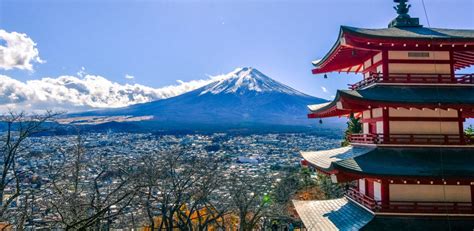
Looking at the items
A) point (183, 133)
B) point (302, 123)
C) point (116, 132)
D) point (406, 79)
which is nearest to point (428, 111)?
point (406, 79)

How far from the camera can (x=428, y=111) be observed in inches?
423

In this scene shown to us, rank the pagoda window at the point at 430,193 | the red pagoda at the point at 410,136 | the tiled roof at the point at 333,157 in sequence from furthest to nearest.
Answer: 1. the tiled roof at the point at 333,157
2. the pagoda window at the point at 430,193
3. the red pagoda at the point at 410,136

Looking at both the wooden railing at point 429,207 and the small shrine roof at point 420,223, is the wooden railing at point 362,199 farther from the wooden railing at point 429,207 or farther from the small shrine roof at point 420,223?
the small shrine roof at point 420,223

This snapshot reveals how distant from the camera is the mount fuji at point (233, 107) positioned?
14875cm

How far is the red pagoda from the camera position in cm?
973

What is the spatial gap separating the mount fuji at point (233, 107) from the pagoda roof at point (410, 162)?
126340 millimetres

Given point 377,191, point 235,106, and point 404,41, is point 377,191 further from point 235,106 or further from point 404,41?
point 235,106

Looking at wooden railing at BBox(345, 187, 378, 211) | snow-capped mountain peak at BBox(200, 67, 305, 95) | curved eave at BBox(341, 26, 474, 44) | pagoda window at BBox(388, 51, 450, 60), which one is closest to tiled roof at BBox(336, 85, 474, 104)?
pagoda window at BBox(388, 51, 450, 60)

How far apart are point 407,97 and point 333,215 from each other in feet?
14.7

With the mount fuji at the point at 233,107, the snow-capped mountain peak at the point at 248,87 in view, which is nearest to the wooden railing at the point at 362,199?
the mount fuji at the point at 233,107

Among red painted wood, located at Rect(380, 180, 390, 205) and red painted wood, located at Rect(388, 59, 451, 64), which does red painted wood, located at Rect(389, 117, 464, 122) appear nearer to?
red painted wood, located at Rect(388, 59, 451, 64)

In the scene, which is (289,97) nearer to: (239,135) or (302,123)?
(302,123)

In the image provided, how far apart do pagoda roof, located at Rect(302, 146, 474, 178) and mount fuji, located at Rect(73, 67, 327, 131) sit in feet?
415

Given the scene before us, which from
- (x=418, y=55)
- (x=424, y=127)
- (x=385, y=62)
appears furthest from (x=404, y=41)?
(x=424, y=127)
